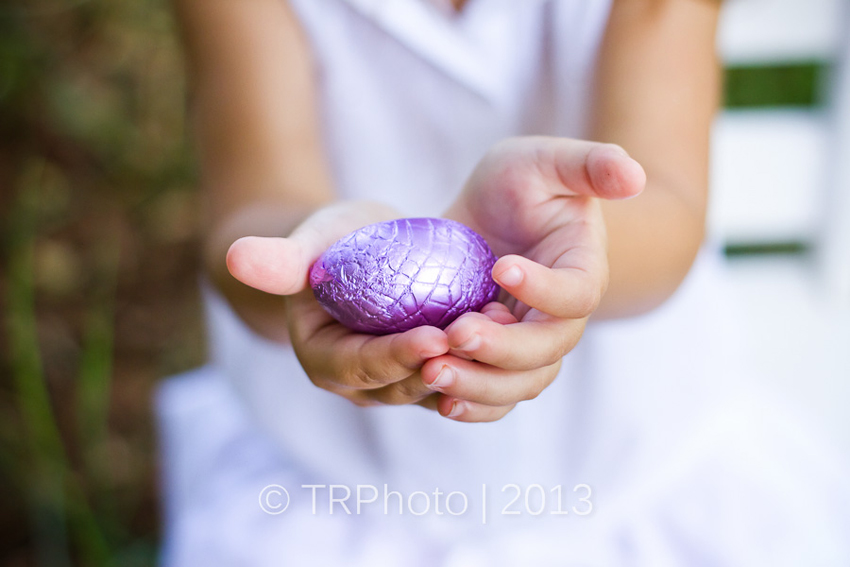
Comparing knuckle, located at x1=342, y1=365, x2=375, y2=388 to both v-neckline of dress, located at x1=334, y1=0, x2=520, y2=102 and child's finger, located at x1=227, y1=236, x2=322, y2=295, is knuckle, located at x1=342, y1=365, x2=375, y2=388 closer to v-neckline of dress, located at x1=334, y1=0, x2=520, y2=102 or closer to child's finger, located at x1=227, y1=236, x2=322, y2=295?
child's finger, located at x1=227, y1=236, x2=322, y2=295

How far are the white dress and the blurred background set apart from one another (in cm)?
22

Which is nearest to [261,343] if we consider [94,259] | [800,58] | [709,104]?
[709,104]

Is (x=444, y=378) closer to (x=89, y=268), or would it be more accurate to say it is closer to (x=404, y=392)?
(x=404, y=392)

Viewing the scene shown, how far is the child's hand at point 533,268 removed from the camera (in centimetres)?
27

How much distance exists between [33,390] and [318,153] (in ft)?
2.57

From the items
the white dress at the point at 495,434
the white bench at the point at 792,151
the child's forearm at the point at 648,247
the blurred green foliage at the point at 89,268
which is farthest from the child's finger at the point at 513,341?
the blurred green foliage at the point at 89,268

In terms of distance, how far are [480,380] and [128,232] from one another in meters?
1.02

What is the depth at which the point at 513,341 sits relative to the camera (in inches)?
10.9

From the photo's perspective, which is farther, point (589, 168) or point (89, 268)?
point (89, 268)

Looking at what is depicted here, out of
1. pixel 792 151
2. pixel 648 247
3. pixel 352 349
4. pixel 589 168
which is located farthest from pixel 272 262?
pixel 792 151

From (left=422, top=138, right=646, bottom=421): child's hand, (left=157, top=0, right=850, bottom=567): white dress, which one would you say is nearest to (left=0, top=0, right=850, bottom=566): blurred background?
(left=157, top=0, right=850, bottom=567): white dress

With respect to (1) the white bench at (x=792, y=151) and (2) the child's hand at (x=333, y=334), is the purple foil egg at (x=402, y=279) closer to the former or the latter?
(2) the child's hand at (x=333, y=334)

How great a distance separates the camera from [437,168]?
22.7 inches

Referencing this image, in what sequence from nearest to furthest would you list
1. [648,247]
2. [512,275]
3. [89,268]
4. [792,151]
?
[512,275] < [648,247] < [792,151] < [89,268]
